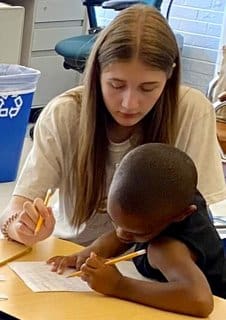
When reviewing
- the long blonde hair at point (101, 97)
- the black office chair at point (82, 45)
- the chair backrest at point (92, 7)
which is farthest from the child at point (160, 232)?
the chair backrest at point (92, 7)

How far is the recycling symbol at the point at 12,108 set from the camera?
3.15 metres

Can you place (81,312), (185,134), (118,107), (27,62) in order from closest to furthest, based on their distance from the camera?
1. (81,312)
2. (118,107)
3. (185,134)
4. (27,62)

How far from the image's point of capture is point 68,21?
14.1ft

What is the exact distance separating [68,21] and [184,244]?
3281 millimetres

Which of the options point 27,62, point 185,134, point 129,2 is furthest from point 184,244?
point 27,62

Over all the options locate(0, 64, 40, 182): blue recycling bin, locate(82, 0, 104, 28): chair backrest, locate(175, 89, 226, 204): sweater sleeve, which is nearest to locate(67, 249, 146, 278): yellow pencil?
locate(175, 89, 226, 204): sweater sleeve

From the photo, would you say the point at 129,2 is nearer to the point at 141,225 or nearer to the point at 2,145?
the point at 2,145

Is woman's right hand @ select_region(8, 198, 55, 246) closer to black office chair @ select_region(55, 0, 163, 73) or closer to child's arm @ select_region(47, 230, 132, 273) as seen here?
child's arm @ select_region(47, 230, 132, 273)

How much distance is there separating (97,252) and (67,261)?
7 cm

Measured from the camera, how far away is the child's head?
1.13 meters

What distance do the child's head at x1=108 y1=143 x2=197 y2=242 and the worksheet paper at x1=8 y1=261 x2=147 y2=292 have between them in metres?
0.12

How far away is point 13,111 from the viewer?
3.19 metres

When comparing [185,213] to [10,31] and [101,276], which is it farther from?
[10,31]

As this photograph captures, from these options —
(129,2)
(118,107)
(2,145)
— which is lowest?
(2,145)
